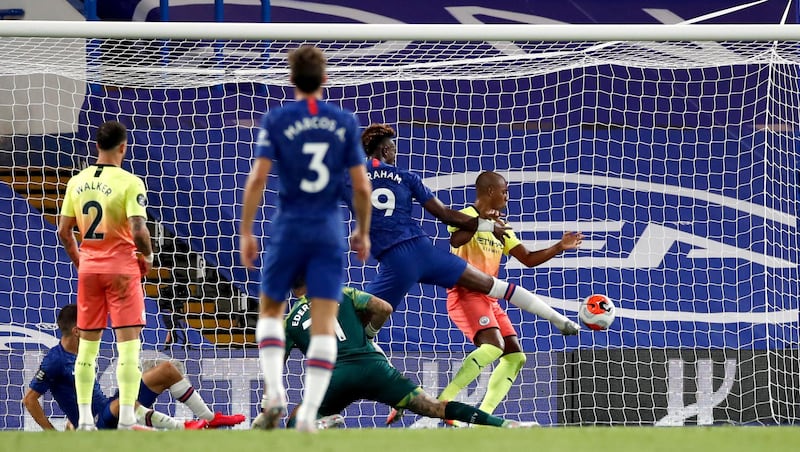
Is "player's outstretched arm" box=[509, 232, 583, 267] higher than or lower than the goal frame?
lower

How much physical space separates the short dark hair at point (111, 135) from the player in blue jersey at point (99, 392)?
1.78m

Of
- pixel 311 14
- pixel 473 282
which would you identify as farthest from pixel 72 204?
pixel 311 14

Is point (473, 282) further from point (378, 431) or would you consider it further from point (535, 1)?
point (535, 1)

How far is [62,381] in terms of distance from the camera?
8977 mm

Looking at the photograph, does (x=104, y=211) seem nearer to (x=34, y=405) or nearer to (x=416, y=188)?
(x=416, y=188)

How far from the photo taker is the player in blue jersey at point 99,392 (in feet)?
28.3

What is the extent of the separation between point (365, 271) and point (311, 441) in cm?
637

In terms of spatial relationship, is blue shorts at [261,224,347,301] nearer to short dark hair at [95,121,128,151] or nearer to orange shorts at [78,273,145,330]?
orange shorts at [78,273,145,330]

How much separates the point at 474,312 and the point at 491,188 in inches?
36.3

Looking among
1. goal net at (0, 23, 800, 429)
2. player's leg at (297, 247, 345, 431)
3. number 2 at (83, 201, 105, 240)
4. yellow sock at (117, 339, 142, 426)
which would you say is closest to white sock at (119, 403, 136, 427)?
yellow sock at (117, 339, 142, 426)

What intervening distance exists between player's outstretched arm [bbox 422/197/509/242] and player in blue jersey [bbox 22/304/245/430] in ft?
6.65

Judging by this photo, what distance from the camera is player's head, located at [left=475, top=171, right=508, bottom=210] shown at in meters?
9.00

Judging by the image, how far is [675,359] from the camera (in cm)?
1051

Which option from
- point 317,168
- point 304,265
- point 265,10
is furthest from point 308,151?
point 265,10
